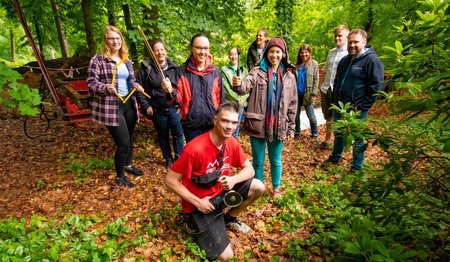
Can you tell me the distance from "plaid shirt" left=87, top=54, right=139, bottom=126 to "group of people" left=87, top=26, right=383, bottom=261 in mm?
12

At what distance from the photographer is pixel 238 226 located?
3457 mm

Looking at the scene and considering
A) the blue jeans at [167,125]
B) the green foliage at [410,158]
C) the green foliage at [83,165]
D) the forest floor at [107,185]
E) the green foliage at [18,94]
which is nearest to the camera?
the green foliage at [410,158]

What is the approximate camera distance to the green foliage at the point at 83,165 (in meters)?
4.59

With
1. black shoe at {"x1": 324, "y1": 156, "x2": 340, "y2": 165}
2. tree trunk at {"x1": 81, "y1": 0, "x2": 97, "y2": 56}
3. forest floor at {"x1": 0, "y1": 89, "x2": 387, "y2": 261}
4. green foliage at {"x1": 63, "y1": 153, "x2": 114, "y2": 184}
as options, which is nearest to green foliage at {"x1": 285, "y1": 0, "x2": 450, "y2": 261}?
forest floor at {"x1": 0, "y1": 89, "x2": 387, "y2": 261}

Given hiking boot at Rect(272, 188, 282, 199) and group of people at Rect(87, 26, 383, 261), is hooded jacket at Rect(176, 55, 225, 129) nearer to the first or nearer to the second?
group of people at Rect(87, 26, 383, 261)

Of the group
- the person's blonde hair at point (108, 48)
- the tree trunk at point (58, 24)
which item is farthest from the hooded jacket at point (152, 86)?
the tree trunk at point (58, 24)

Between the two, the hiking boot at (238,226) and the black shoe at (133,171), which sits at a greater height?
the black shoe at (133,171)

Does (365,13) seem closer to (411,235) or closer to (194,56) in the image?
(194,56)

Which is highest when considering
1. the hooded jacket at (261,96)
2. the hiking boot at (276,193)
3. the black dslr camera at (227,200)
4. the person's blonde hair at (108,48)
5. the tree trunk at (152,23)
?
the tree trunk at (152,23)

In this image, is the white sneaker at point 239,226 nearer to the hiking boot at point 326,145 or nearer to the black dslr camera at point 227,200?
the black dslr camera at point 227,200

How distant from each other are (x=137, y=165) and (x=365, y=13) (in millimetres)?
9787

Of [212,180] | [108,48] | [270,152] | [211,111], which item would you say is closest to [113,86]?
[108,48]

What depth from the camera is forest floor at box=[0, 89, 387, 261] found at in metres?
3.36

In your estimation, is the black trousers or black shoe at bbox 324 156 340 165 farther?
black shoe at bbox 324 156 340 165
